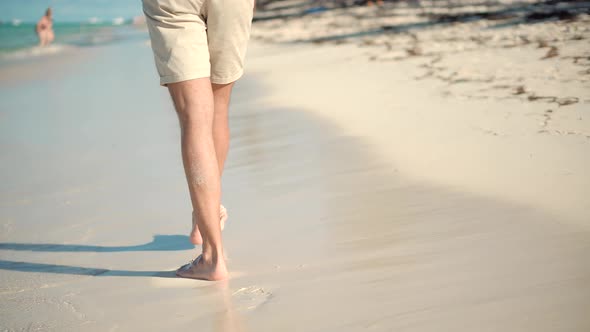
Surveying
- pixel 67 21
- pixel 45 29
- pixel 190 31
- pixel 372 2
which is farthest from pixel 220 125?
pixel 67 21

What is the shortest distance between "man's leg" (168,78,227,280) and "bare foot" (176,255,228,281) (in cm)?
7

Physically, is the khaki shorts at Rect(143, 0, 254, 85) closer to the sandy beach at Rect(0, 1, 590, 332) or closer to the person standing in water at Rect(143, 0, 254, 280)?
the person standing in water at Rect(143, 0, 254, 280)

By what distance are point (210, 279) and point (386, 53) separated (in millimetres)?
4769

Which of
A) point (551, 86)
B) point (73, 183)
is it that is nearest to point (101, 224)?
point (73, 183)

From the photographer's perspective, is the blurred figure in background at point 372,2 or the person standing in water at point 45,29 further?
the person standing in water at point 45,29

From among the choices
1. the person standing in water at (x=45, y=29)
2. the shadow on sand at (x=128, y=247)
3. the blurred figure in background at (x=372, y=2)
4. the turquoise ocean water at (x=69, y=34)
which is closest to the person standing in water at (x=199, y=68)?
the shadow on sand at (x=128, y=247)

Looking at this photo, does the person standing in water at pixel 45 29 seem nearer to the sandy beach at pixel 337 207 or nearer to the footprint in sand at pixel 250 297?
the sandy beach at pixel 337 207

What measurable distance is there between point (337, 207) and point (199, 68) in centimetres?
96

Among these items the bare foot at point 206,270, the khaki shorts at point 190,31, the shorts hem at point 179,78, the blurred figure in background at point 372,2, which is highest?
the khaki shorts at point 190,31

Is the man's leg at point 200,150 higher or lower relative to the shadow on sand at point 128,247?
higher

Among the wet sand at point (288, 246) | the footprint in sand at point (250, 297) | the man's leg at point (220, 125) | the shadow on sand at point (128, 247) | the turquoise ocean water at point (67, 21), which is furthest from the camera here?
the turquoise ocean water at point (67, 21)

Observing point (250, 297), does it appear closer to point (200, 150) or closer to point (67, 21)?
point (200, 150)

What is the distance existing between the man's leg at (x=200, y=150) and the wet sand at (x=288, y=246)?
245 millimetres

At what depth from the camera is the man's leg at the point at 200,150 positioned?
2.18m
